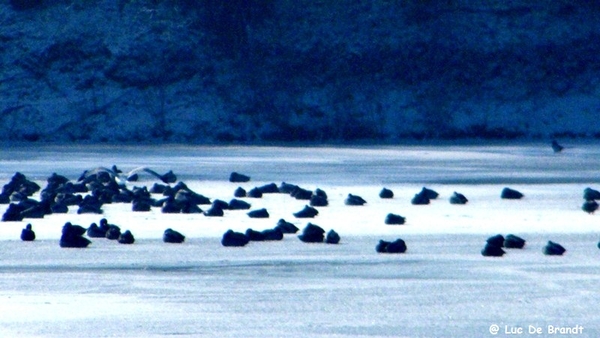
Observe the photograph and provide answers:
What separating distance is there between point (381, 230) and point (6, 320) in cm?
333

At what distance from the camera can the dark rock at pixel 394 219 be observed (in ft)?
24.3

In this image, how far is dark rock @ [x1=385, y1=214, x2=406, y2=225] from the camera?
292 inches

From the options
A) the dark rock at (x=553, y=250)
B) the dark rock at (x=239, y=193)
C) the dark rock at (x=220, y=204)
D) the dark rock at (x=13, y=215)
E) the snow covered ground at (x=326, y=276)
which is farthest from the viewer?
the dark rock at (x=239, y=193)

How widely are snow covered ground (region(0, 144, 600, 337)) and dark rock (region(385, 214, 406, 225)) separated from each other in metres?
0.10

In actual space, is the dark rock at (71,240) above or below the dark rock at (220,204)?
below

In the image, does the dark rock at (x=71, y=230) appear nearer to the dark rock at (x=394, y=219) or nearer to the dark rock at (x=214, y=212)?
the dark rock at (x=214, y=212)

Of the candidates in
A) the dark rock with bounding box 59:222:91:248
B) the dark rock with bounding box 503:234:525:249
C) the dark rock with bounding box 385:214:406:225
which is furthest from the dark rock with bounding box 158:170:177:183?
the dark rock with bounding box 503:234:525:249

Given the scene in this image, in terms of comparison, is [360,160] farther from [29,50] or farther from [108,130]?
[29,50]

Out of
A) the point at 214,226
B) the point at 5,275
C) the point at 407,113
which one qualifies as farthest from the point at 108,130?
the point at 5,275

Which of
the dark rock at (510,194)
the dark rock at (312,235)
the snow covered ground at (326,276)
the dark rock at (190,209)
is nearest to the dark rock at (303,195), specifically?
the snow covered ground at (326,276)

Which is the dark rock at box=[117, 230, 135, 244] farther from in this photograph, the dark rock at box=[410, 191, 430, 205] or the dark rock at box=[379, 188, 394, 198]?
the dark rock at box=[379, 188, 394, 198]

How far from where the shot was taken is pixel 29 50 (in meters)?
24.6

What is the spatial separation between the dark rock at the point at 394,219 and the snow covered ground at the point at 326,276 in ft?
0.33

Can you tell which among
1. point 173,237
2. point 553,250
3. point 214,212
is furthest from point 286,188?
point 553,250
